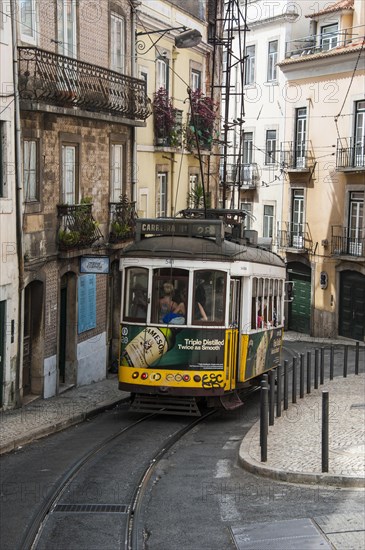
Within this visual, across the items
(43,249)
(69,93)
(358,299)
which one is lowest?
(358,299)

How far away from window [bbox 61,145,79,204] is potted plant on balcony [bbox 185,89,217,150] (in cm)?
695

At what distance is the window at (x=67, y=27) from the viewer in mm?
18766

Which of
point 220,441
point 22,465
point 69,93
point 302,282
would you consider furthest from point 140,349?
point 302,282

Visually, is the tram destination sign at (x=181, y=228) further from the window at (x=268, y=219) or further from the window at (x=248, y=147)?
the window at (x=248, y=147)

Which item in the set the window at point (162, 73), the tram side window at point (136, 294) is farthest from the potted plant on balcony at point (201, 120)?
the tram side window at point (136, 294)

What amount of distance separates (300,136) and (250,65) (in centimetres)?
407

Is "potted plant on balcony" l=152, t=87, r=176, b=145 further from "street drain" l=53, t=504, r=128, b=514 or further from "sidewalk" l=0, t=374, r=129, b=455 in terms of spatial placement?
"street drain" l=53, t=504, r=128, b=514

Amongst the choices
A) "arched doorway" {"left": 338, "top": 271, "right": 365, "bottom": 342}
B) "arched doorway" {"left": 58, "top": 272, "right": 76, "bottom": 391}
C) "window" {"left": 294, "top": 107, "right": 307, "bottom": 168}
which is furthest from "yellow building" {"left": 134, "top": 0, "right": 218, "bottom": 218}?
"arched doorway" {"left": 338, "top": 271, "right": 365, "bottom": 342}

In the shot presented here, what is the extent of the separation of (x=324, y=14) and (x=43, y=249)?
20.2 m

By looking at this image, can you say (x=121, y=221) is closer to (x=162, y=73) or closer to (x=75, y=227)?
(x=75, y=227)

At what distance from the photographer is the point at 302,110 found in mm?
35812

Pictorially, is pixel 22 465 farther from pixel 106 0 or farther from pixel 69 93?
pixel 106 0

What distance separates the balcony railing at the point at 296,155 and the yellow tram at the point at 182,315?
782 inches

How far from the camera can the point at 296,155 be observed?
36.0 metres
